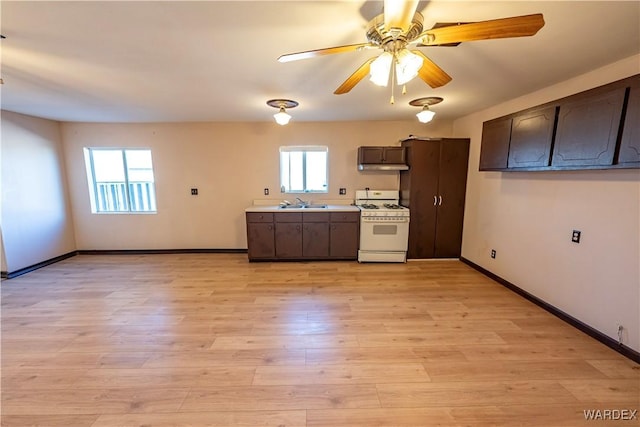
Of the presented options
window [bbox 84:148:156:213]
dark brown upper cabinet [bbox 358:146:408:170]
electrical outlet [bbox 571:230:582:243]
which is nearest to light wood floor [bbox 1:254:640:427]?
electrical outlet [bbox 571:230:582:243]

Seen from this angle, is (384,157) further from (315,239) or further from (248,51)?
(248,51)

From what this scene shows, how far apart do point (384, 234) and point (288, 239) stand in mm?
1560

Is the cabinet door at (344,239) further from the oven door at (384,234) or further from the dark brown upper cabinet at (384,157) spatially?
the dark brown upper cabinet at (384,157)

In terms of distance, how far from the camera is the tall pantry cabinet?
4.14m

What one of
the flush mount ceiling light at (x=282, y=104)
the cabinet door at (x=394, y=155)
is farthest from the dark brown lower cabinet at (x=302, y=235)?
the flush mount ceiling light at (x=282, y=104)

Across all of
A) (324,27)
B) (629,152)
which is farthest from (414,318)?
(324,27)

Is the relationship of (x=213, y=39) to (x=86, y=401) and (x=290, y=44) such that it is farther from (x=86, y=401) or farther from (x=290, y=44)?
(x=86, y=401)

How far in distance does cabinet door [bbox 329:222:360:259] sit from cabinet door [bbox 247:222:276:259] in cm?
98

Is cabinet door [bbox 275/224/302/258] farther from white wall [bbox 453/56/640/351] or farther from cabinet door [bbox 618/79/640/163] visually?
cabinet door [bbox 618/79/640/163]

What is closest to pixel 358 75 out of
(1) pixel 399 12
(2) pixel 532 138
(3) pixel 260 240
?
(1) pixel 399 12

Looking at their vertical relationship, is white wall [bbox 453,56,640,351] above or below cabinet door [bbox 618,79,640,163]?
below

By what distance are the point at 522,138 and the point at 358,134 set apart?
95.1 inches

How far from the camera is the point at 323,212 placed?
13.9ft

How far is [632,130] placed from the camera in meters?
1.85
